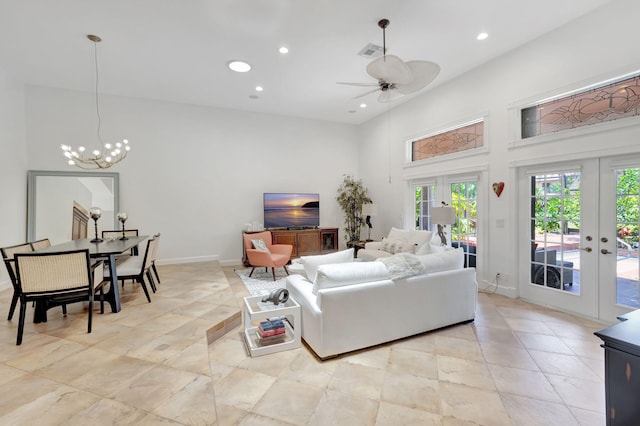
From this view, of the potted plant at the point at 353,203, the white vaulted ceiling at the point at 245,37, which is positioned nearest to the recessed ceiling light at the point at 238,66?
the white vaulted ceiling at the point at 245,37

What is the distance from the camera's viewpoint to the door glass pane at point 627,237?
3043 millimetres

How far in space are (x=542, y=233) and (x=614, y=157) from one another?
3.86 feet

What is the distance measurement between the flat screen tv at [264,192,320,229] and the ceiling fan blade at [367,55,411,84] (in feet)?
13.9

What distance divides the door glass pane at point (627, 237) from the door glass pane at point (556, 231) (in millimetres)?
377

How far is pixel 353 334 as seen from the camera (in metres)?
2.55

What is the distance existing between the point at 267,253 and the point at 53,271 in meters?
2.91

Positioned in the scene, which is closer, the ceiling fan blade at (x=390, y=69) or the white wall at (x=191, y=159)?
the ceiling fan blade at (x=390, y=69)

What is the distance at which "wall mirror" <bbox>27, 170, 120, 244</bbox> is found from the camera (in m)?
5.02

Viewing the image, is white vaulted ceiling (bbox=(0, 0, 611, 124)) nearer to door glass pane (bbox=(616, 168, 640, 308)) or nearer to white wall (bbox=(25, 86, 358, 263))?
white wall (bbox=(25, 86, 358, 263))

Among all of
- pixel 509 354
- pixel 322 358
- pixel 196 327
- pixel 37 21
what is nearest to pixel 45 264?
pixel 196 327

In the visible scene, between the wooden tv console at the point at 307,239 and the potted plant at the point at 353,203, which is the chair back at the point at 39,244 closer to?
the wooden tv console at the point at 307,239

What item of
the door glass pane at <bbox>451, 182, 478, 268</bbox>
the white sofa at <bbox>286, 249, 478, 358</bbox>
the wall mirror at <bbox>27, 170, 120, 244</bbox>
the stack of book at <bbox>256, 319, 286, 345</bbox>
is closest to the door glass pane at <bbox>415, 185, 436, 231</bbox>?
the door glass pane at <bbox>451, 182, 478, 268</bbox>

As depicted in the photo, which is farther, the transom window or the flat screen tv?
the flat screen tv

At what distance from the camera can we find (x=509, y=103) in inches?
162
